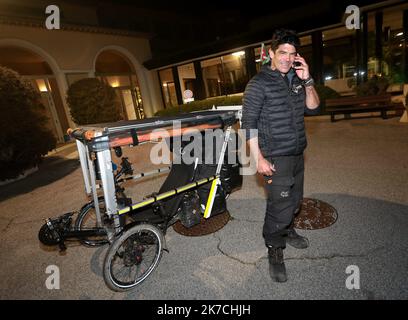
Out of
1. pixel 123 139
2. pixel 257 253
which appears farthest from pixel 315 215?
pixel 123 139

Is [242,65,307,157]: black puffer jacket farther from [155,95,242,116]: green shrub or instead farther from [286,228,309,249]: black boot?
[155,95,242,116]: green shrub

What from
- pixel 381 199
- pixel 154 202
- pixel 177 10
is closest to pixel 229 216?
pixel 154 202

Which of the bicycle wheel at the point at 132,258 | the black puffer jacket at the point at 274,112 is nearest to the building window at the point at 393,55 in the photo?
the black puffer jacket at the point at 274,112

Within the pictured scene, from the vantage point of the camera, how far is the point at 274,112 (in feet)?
8.36

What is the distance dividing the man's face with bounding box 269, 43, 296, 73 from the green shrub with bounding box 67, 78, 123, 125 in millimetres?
11792

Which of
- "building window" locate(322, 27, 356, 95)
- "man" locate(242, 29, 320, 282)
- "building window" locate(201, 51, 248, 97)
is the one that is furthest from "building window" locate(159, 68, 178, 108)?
"man" locate(242, 29, 320, 282)

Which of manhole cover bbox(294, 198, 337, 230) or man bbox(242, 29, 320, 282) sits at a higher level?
man bbox(242, 29, 320, 282)

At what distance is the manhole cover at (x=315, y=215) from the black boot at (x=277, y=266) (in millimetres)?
899

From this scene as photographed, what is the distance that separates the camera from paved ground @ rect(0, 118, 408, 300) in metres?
2.61

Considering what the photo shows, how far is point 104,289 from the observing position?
2.93 m

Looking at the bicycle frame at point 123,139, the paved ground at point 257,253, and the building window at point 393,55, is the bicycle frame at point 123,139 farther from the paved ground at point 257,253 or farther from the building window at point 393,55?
the building window at point 393,55

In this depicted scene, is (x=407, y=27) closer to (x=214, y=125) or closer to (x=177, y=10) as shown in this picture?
(x=214, y=125)

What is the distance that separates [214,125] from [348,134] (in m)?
6.47
